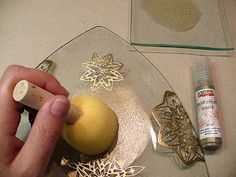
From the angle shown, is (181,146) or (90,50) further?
(90,50)

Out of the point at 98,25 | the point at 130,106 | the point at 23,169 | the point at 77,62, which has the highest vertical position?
the point at 98,25

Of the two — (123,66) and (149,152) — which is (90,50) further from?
(149,152)

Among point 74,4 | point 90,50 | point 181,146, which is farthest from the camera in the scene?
point 74,4

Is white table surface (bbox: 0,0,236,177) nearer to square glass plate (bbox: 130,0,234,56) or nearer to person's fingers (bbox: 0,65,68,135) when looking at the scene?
square glass plate (bbox: 130,0,234,56)

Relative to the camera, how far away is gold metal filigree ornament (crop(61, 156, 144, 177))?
0.54 m

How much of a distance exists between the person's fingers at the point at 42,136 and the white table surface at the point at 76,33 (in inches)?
11.9

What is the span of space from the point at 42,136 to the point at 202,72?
37 cm

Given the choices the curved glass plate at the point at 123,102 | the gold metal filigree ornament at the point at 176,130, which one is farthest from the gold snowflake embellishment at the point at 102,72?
the gold metal filigree ornament at the point at 176,130

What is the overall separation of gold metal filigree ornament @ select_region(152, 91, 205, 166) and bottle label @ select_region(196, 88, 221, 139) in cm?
2

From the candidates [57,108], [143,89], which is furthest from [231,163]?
[57,108]

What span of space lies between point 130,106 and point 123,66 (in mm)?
91

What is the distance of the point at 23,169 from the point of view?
0.42 meters

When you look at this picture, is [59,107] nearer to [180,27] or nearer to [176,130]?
[176,130]

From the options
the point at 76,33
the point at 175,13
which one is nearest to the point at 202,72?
the point at 175,13
